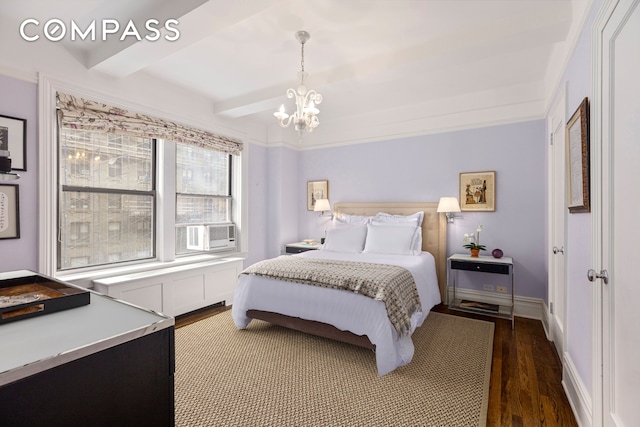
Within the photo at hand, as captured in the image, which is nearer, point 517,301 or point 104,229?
point 104,229

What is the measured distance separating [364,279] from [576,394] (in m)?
1.46

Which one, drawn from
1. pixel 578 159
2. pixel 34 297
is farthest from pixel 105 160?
pixel 578 159

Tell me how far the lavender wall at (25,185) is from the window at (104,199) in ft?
0.92

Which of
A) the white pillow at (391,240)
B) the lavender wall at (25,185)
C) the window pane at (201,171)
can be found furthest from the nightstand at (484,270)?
the lavender wall at (25,185)

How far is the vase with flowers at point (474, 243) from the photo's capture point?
12.1ft

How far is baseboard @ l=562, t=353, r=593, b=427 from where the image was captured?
1.74 metres

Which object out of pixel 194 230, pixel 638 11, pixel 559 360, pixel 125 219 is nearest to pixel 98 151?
pixel 125 219

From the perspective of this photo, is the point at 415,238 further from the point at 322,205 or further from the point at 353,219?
the point at 322,205

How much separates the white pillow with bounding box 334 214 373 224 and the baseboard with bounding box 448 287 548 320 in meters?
→ 1.46

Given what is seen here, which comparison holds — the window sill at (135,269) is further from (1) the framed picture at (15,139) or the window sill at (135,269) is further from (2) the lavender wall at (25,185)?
(1) the framed picture at (15,139)

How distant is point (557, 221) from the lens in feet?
9.25

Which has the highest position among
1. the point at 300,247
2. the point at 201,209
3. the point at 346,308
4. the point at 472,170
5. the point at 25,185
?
the point at 472,170

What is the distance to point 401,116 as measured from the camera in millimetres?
4422

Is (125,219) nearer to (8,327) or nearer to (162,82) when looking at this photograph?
(162,82)
